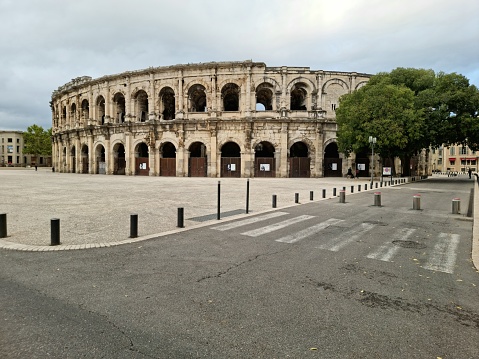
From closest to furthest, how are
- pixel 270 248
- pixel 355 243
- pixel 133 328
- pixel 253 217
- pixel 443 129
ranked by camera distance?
1. pixel 133 328
2. pixel 270 248
3. pixel 355 243
4. pixel 253 217
5. pixel 443 129

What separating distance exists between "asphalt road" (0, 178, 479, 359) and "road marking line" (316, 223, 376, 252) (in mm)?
69

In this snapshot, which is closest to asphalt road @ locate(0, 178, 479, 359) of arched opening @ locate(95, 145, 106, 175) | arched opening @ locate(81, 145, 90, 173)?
arched opening @ locate(95, 145, 106, 175)

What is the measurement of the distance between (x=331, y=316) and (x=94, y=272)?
3753 mm

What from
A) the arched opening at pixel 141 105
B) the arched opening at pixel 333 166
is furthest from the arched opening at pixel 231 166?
the arched opening at pixel 141 105

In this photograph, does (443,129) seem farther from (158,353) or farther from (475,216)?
(158,353)

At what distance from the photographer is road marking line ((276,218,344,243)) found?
7.20 m

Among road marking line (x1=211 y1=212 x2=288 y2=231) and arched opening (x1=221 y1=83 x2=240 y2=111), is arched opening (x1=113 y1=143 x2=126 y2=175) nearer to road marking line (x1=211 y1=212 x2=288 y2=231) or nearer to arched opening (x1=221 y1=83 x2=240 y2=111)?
arched opening (x1=221 y1=83 x2=240 y2=111)

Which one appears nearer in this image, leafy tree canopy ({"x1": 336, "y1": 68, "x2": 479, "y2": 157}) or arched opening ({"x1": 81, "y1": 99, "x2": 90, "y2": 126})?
leafy tree canopy ({"x1": 336, "y1": 68, "x2": 479, "y2": 157})

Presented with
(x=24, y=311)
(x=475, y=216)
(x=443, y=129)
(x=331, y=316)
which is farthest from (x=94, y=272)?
(x=443, y=129)

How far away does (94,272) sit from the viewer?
15.9 feet

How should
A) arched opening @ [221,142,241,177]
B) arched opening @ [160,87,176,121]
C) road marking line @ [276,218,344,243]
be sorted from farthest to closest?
arched opening @ [160,87,176,121], arched opening @ [221,142,241,177], road marking line @ [276,218,344,243]

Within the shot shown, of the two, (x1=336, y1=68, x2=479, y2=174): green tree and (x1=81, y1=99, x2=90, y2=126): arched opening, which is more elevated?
(x1=81, y1=99, x2=90, y2=126): arched opening

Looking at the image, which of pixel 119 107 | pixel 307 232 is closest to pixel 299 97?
pixel 119 107

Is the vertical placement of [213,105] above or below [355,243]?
above
